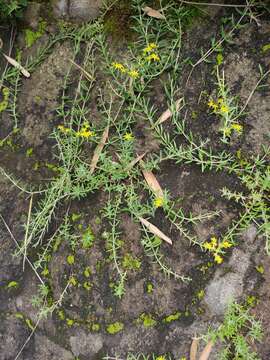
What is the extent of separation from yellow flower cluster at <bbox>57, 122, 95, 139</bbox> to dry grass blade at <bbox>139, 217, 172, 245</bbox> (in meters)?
0.59

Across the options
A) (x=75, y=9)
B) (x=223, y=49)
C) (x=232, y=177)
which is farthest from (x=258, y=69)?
(x=75, y=9)

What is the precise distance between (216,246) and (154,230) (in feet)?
1.23

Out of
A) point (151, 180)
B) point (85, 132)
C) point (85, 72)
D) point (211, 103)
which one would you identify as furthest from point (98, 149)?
point (211, 103)

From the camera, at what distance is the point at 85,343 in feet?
10.1

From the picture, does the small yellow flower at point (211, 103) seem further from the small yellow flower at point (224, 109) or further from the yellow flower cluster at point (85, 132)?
the yellow flower cluster at point (85, 132)

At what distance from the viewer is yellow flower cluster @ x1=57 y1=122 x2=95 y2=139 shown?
302cm

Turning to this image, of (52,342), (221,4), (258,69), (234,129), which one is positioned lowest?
(52,342)

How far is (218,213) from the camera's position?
2904mm

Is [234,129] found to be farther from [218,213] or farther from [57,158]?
[57,158]

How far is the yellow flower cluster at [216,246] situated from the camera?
2.80m

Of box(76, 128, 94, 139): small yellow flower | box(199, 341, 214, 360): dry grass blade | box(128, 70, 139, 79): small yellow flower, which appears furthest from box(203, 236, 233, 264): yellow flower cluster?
box(128, 70, 139, 79): small yellow flower

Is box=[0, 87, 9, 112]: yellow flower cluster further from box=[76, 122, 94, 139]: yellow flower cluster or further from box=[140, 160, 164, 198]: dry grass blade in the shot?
box=[140, 160, 164, 198]: dry grass blade

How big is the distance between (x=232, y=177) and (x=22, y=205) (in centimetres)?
135

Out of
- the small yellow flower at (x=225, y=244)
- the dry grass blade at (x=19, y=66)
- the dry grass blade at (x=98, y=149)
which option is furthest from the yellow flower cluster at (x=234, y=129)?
the dry grass blade at (x=19, y=66)
